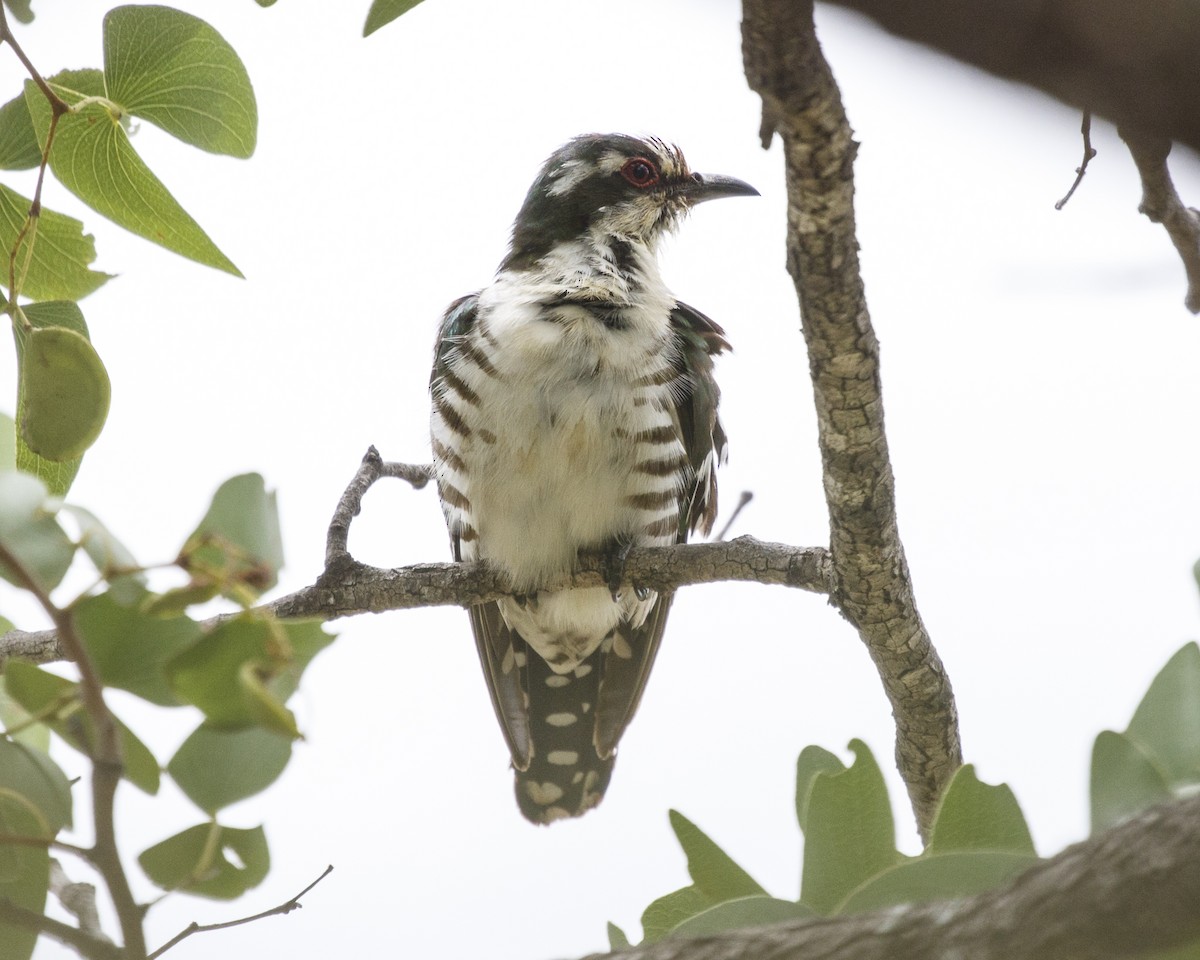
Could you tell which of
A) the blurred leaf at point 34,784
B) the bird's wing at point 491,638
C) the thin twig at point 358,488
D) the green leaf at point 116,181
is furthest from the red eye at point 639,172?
the blurred leaf at point 34,784

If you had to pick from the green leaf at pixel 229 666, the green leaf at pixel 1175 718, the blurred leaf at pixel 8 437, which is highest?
the blurred leaf at pixel 8 437

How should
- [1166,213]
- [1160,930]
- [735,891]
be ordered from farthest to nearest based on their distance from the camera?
[1166,213], [735,891], [1160,930]

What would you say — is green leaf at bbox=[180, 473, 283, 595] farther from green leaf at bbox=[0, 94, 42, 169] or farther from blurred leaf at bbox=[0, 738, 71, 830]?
green leaf at bbox=[0, 94, 42, 169]

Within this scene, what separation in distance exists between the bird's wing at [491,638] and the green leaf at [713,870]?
2476mm

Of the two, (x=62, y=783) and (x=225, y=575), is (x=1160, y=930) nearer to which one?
(x=225, y=575)

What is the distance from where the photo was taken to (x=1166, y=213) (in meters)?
2.30

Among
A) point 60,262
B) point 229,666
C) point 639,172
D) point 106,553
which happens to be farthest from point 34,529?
point 639,172

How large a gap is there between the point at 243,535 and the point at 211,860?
364mm

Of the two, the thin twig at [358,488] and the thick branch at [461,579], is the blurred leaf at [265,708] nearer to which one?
the thick branch at [461,579]

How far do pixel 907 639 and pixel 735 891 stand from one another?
3.36 ft

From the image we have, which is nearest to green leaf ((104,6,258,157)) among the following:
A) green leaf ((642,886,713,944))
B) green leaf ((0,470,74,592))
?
green leaf ((0,470,74,592))

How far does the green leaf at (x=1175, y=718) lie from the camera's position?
1513 mm

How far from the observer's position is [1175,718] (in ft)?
5.07

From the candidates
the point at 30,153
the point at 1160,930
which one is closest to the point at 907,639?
the point at 1160,930
